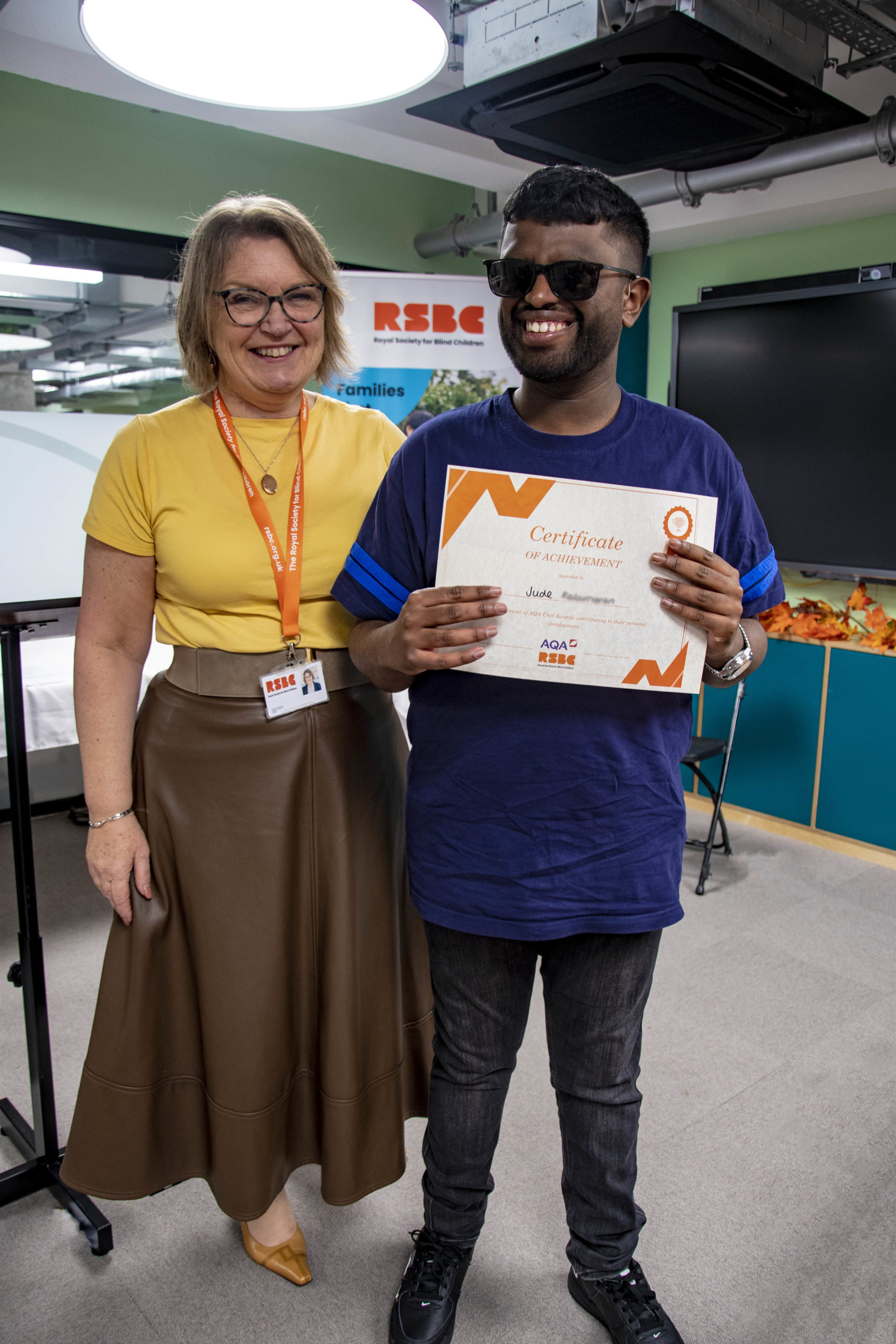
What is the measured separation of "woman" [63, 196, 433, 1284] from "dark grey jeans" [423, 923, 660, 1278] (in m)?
0.17

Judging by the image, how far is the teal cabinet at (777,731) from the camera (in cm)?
411

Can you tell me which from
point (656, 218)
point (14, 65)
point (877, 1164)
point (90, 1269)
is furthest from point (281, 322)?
point (656, 218)

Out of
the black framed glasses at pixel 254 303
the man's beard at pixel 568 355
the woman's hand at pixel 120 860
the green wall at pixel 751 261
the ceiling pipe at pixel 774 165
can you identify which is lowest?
the woman's hand at pixel 120 860

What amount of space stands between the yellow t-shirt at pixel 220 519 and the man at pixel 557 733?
11 cm

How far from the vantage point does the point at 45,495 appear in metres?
4.22

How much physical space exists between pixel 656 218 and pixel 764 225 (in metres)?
0.52

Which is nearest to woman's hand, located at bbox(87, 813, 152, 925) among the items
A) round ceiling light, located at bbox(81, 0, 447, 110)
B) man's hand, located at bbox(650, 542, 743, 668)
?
man's hand, located at bbox(650, 542, 743, 668)

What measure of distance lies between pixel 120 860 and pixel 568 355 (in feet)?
3.25

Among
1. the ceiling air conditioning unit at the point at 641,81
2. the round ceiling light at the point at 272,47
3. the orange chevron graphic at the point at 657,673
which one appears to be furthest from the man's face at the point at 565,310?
the ceiling air conditioning unit at the point at 641,81

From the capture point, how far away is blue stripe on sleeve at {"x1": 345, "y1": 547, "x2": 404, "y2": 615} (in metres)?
1.36

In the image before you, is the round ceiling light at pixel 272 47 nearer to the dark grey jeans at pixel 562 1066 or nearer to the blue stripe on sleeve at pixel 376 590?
the blue stripe on sleeve at pixel 376 590

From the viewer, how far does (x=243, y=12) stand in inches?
65.3

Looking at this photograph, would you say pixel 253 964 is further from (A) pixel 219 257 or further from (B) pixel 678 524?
(A) pixel 219 257

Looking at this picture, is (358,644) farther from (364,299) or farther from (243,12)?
(364,299)
